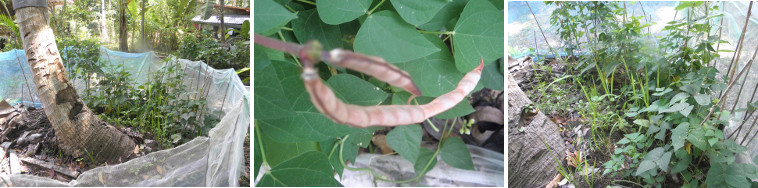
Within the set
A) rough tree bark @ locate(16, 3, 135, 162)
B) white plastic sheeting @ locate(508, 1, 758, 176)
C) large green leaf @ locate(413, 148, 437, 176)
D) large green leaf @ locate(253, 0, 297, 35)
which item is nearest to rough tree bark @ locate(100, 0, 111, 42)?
rough tree bark @ locate(16, 3, 135, 162)

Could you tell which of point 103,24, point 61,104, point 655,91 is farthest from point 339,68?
point 103,24

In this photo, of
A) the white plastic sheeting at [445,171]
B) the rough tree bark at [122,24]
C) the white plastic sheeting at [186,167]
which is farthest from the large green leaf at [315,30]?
the rough tree bark at [122,24]

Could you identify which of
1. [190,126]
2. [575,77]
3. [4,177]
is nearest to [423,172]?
[575,77]

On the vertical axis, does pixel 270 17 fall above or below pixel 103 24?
above

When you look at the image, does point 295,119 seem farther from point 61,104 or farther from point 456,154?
point 61,104

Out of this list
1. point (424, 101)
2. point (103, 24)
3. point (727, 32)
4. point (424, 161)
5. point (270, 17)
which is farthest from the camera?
point (103, 24)

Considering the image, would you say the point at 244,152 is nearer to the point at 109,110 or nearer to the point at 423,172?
the point at 423,172

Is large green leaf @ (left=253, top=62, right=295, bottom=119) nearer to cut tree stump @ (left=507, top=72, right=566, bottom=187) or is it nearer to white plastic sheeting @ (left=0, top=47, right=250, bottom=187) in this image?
white plastic sheeting @ (left=0, top=47, right=250, bottom=187)
